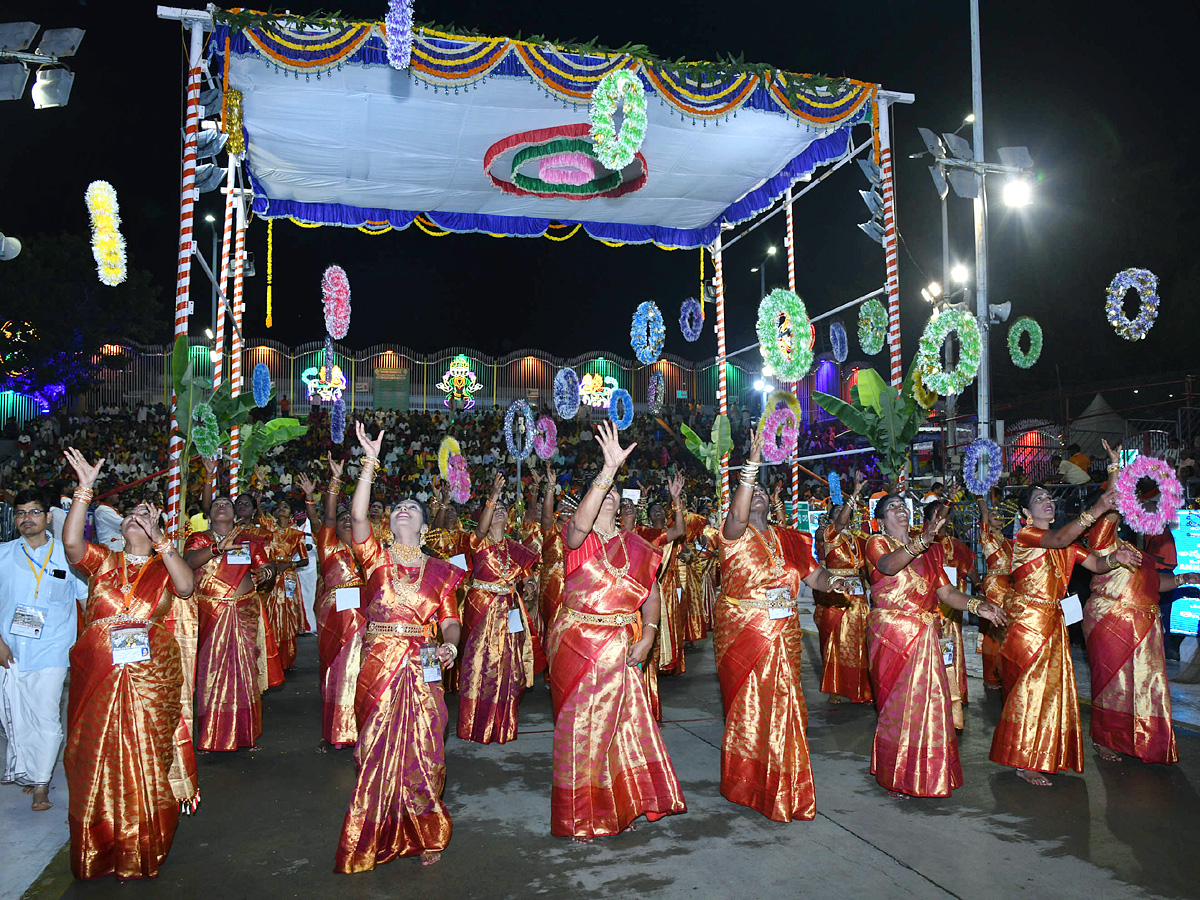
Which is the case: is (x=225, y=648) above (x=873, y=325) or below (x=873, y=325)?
below

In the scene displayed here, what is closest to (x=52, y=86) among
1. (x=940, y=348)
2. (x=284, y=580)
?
(x=284, y=580)

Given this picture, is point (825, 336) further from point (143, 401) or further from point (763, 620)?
point (763, 620)

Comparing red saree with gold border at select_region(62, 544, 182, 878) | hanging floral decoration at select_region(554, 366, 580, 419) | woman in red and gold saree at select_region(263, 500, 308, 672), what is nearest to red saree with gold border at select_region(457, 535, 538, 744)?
woman in red and gold saree at select_region(263, 500, 308, 672)

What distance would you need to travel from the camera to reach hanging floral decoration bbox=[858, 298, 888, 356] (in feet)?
34.6

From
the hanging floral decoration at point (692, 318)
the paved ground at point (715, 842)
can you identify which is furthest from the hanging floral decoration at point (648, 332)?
the paved ground at point (715, 842)

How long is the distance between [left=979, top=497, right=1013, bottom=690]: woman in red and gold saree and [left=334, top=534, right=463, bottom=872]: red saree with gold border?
12.6 ft

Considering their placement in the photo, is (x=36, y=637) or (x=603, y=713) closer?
(x=603, y=713)

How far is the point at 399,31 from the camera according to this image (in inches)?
317

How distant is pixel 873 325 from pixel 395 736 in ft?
26.6

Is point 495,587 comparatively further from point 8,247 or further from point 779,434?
point 8,247

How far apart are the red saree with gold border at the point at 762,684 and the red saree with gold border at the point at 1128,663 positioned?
2.23 m

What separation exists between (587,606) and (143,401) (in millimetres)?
25492

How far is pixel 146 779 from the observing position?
4.24 meters

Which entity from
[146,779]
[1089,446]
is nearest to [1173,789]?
[146,779]
